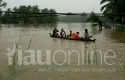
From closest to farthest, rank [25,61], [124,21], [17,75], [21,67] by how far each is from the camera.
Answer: [17,75]
[21,67]
[25,61]
[124,21]

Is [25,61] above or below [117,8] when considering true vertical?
below

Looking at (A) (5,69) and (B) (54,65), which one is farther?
(B) (54,65)

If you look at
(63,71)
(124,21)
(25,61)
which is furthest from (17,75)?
(124,21)

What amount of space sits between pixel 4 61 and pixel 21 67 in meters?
2.08

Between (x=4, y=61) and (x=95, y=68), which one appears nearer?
(x=95, y=68)

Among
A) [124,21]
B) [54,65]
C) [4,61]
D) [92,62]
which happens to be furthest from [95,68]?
[124,21]

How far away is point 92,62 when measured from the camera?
10.6 metres

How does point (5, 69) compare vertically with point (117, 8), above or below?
below

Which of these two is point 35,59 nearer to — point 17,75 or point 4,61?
point 4,61

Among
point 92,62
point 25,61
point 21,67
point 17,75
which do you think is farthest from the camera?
point 25,61

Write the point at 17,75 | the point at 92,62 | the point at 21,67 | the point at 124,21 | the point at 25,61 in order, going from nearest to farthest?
the point at 17,75 → the point at 21,67 → the point at 92,62 → the point at 25,61 → the point at 124,21

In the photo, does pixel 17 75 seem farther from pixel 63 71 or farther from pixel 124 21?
pixel 124 21

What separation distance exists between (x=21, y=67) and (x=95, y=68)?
2.62m

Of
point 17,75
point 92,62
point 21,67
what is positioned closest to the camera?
point 17,75
